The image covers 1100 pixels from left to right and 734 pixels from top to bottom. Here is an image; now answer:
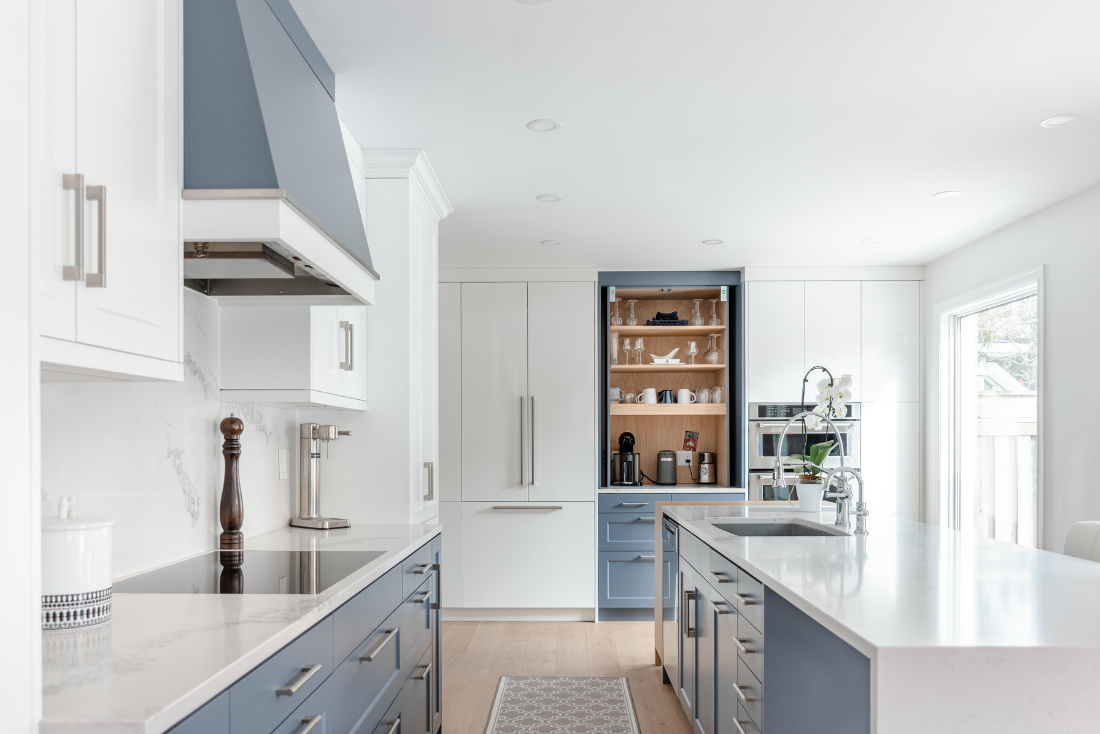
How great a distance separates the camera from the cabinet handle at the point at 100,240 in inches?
49.1

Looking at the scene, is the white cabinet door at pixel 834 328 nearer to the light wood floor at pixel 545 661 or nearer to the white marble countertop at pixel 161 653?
the light wood floor at pixel 545 661

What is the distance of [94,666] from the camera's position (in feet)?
3.96

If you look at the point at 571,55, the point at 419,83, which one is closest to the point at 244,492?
the point at 419,83

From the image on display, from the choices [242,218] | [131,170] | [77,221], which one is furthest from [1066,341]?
[77,221]

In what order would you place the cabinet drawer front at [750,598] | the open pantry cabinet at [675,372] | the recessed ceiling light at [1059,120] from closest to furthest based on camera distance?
the cabinet drawer front at [750,598] → the recessed ceiling light at [1059,120] → the open pantry cabinet at [675,372]

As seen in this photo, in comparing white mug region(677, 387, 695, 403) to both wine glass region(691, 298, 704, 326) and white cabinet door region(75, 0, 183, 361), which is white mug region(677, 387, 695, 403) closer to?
wine glass region(691, 298, 704, 326)

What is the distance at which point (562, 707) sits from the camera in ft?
12.0

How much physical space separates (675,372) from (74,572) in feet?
16.6

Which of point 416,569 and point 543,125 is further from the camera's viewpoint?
point 543,125

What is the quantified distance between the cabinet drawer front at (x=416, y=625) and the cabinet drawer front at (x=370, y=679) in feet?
0.12

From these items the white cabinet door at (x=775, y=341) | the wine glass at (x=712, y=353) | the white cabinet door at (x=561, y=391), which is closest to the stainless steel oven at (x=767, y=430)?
the white cabinet door at (x=775, y=341)

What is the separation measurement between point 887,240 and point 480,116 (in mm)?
2945

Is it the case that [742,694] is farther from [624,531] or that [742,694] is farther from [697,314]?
[697,314]

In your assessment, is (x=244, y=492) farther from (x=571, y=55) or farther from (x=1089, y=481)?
(x=1089, y=481)
